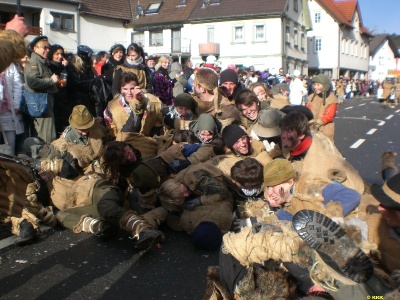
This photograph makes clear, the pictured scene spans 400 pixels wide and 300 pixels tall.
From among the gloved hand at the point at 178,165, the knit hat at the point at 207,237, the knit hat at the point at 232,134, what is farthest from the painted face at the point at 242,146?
the knit hat at the point at 207,237

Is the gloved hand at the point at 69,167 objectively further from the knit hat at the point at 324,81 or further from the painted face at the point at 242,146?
the knit hat at the point at 324,81

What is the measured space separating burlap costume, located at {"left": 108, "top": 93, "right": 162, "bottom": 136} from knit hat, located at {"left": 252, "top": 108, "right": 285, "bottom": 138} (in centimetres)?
160

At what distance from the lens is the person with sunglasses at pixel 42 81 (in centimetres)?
761

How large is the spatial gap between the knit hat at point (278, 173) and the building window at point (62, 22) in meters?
39.3

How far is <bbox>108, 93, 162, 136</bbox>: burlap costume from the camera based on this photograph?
22.9 feet

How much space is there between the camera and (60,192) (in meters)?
6.03

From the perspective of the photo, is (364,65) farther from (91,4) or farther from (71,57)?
(71,57)

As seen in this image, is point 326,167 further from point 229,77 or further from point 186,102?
point 229,77

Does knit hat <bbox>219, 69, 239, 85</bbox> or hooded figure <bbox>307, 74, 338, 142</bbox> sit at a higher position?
knit hat <bbox>219, 69, 239, 85</bbox>

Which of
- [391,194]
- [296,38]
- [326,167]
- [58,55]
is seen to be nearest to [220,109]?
[58,55]

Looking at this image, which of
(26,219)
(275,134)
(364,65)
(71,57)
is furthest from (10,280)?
(364,65)

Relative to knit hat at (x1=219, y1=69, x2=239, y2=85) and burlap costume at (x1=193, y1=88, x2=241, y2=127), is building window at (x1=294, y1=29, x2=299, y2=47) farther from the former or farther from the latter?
burlap costume at (x1=193, y1=88, x2=241, y2=127)

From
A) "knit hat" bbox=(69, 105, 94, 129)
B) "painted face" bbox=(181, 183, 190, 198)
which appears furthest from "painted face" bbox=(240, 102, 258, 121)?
"knit hat" bbox=(69, 105, 94, 129)

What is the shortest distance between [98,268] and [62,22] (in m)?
40.1
